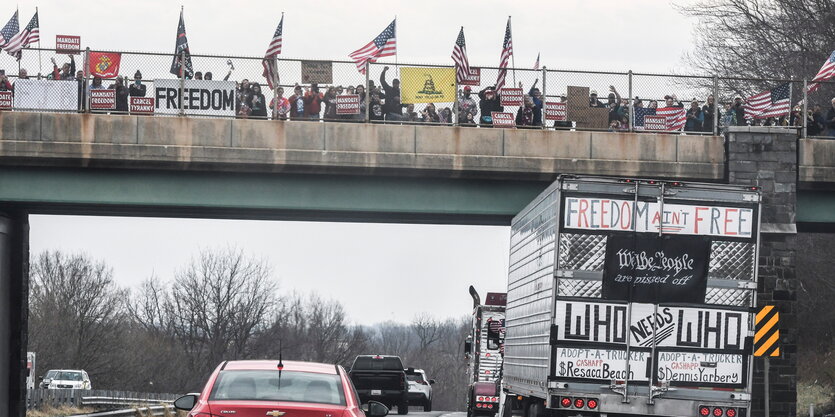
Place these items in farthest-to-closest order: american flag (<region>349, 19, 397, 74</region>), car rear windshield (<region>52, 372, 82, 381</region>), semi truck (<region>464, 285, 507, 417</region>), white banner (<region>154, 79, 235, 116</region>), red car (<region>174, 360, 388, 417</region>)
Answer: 1. car rear windshield (<region>52, 372, 82, 381</region>)
2. american flag (<region>349, 19, 397, 74</region>)
3. semi truck (<region>464, 285, 507, 417</region>)
4. white banner (<region>154, 79, 235, 116</region>)
5. red car (<region>174, 360, 388, 417</region>)

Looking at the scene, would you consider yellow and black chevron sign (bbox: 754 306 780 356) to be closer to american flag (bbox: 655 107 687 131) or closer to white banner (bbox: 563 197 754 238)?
american flag (bbox: 655 107 687 131)

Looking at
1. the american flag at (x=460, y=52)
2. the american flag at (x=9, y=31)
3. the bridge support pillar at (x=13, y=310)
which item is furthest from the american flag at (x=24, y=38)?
the american flag at (x=460, y=52)

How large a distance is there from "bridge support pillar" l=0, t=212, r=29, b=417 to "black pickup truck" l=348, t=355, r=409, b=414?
33.9 ft

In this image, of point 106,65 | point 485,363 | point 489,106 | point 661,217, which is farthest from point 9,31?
point 661,217

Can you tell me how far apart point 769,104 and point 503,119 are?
5974 mm

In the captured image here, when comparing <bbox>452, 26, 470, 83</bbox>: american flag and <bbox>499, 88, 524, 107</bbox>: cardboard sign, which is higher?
<bbox>452, 26, 470, 83</bbox>: american flag

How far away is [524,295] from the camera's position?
1927 cm

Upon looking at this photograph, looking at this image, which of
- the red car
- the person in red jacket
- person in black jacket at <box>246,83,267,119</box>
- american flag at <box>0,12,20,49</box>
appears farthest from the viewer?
american flag at <box>0,12,20,49</box>

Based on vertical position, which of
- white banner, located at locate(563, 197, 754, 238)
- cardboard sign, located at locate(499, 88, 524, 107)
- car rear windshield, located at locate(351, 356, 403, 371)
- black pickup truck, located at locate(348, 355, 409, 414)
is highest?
cardboard sign, located at locate(499, 88, 524, 107)

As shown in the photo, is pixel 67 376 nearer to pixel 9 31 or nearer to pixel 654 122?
pixel 9 31

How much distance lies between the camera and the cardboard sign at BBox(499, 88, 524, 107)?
28.3m

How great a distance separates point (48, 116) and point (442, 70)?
8198mm

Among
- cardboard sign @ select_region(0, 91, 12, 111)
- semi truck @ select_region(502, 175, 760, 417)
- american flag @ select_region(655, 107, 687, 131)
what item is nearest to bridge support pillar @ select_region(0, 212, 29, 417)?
cardboard sign @ select_region(0, 91, 12, 111)

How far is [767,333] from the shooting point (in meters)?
24.7
